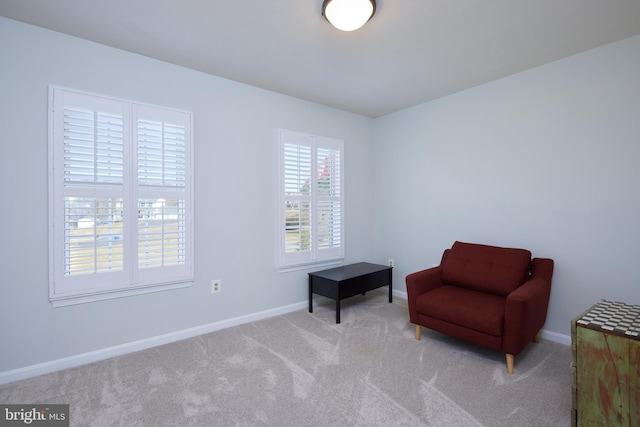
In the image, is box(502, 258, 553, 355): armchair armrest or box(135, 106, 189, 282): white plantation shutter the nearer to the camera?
box(502, 258, 553, 355): armchair armrest

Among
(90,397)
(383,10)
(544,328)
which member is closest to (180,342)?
(90,397)

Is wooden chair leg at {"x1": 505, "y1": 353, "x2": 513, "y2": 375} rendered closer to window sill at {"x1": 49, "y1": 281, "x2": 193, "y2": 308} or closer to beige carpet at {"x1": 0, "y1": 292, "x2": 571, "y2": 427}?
beige carpet at {"x1": 0, "y1": 292, "x2": 571, "y2": 427}

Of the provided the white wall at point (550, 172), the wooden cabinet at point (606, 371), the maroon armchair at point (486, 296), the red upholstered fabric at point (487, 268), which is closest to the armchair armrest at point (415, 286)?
the maroon armchair at point (486, 296)

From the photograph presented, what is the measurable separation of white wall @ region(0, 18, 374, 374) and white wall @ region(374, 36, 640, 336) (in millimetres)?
1088

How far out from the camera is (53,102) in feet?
7.16

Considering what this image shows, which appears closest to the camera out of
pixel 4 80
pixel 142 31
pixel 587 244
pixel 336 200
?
pixel 4 80

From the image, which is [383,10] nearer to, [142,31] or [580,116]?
[142,31]

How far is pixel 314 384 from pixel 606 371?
163 centimetres

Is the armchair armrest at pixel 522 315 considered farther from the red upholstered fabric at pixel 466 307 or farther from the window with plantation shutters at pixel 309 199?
the window with plantation shutters at pixel 309 199

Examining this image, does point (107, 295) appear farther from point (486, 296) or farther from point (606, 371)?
point (606, 371)

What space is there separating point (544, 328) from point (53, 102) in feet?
14.7

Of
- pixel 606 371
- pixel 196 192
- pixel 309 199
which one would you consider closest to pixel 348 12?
pixel 196 192

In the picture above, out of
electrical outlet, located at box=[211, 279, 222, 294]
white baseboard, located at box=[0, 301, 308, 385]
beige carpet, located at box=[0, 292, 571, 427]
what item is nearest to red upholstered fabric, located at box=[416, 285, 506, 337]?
beige carpet, located at box=[0, 292, 571, 427]

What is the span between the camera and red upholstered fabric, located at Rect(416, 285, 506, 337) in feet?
7.34
